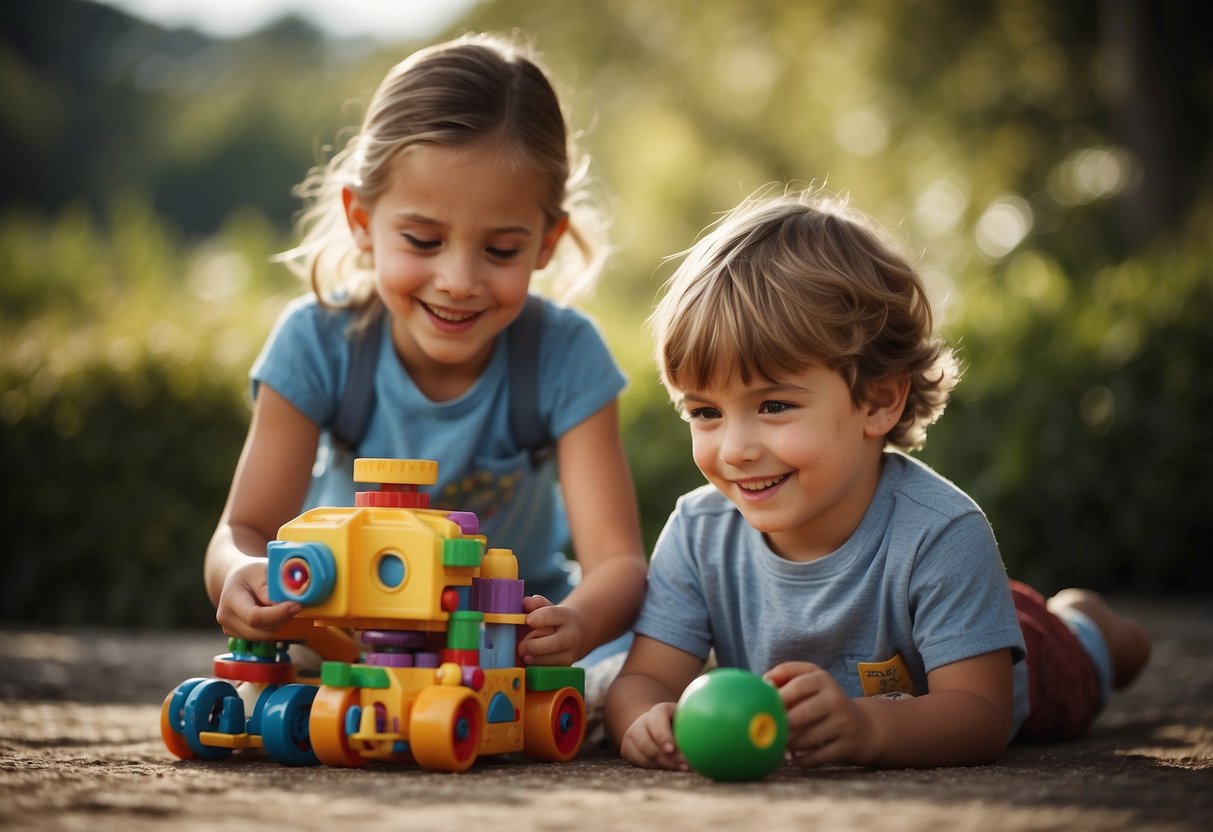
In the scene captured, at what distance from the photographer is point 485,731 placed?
2.50 meters

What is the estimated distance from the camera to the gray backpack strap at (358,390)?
3.46 metres

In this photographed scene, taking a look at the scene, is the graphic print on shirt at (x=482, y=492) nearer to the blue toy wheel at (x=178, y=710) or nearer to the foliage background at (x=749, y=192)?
the blue toy wheel at (x=178, y=710)

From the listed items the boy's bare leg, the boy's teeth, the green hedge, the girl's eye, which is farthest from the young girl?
the green hedge

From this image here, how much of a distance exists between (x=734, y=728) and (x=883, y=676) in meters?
0.69

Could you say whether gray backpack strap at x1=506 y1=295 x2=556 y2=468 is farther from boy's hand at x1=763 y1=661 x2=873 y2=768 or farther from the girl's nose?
boy's hand at x1=763 y1=661 x2=873 y2=768

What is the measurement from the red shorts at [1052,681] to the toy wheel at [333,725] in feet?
5.63

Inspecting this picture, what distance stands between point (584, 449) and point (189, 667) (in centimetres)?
236

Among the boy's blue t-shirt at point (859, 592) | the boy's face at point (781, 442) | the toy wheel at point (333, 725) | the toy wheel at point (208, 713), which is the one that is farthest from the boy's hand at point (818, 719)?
the toy wheel at point (208, 713)

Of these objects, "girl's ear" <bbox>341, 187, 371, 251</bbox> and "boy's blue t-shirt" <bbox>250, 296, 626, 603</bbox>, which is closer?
"girl's ear" <bbox>341, 187, 371, 251</bbox>

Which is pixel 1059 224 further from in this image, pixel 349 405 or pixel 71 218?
pixel 349 405

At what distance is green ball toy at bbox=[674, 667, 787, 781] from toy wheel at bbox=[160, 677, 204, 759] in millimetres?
1089

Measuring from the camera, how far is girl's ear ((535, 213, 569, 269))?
3.39 meters

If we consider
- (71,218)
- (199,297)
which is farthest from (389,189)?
(71,218)

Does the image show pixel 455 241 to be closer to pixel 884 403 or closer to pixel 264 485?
pixel 264 485
